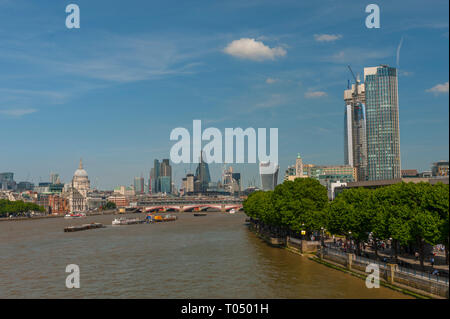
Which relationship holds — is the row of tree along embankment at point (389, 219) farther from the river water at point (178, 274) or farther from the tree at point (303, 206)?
the river water at point (178, 274)

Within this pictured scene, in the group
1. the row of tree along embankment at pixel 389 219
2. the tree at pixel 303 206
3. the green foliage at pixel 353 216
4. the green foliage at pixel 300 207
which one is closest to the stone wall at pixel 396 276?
the row of tree along embankment at pixel 389 219

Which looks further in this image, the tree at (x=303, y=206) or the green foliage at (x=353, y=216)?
the tree at (x=303, y=206)

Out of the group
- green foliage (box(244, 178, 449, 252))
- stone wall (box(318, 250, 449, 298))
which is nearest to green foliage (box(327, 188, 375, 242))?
green foliage (box(244, 178, 449, 252))

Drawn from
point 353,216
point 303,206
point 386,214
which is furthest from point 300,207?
point 386,214

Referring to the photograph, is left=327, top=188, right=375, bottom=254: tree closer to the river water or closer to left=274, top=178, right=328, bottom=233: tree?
the river water

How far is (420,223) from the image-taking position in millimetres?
39750

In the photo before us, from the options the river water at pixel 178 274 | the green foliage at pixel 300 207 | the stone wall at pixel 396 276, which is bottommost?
the river water at pixel 178 274

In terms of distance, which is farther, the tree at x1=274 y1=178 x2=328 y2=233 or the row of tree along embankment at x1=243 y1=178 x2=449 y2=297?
the tree at x1=274 y1=178 x2=328 y2=233

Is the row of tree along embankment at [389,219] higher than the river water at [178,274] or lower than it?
higher
